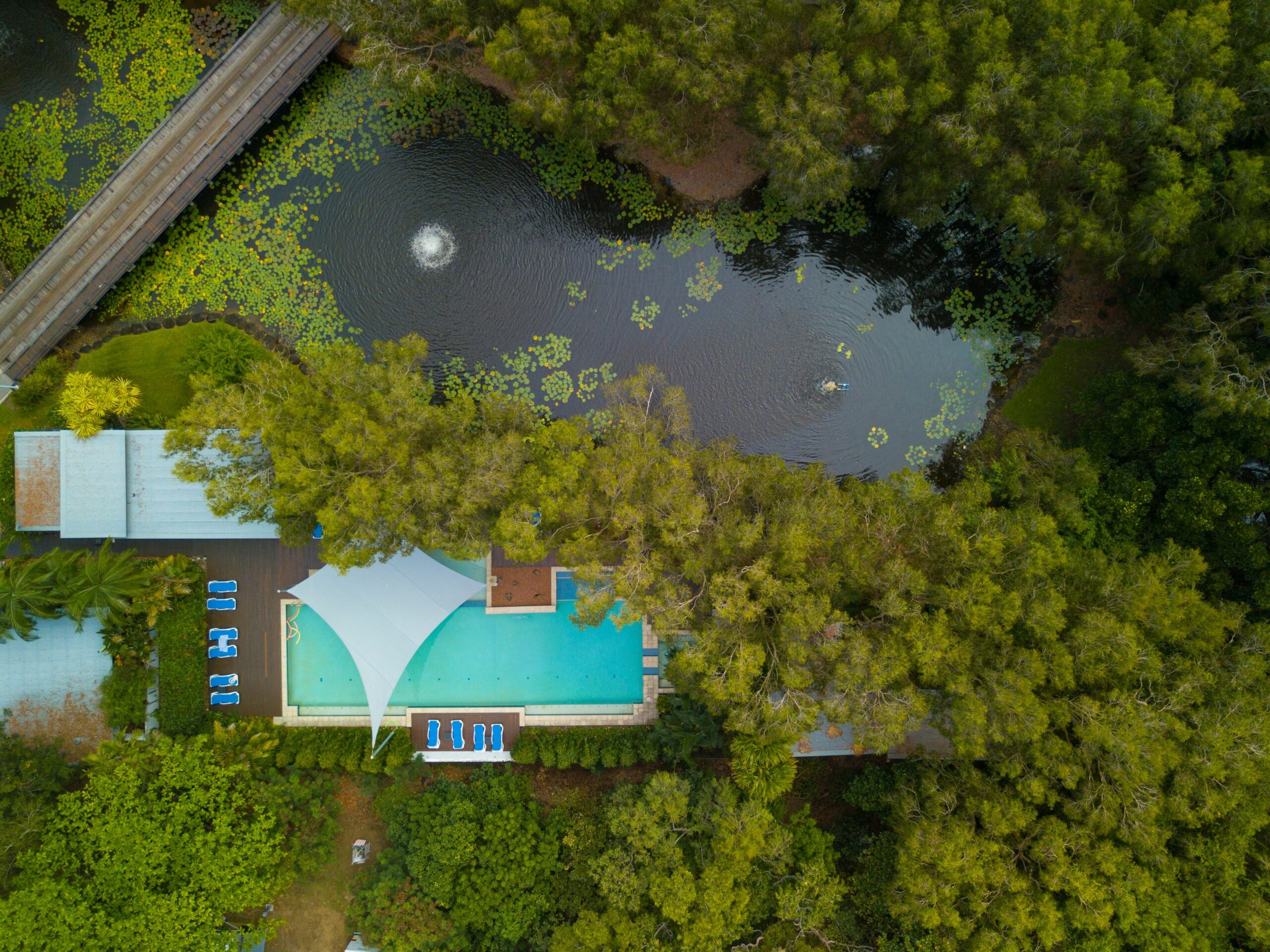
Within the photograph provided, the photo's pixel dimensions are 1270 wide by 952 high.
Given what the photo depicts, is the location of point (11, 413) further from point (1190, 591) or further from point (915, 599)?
point (1190, 591)

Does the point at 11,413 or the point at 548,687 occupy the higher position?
the point at 11,413

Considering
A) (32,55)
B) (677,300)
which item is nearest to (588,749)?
(677,300)

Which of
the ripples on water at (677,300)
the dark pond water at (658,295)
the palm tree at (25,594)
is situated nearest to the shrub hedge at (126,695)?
the palm tree at (25,594)

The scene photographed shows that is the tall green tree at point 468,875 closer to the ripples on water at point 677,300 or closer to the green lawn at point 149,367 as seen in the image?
the ripples on water at point 677,300

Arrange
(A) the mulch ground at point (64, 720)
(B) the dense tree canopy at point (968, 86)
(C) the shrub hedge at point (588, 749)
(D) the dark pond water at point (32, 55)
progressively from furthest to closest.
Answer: (D) the dark pond water at point (32, 55), (A) the mulch ground at point (64, 720), (C) the shrub hedge at point (588, 749), (B) the dense tree canopy at point (968, 86)

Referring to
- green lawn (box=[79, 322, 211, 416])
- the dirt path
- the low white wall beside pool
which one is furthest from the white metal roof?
the dirt path


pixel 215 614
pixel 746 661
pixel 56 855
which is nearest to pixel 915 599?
pixel 746 661

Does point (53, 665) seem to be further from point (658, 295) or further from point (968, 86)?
point (968, 86)
